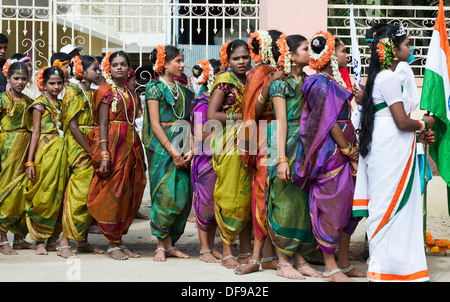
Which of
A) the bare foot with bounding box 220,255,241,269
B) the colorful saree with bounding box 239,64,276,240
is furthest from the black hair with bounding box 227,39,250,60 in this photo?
the bare foot with bounding box 220,255,241,269

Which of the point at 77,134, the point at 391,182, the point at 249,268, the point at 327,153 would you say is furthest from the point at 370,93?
the point at 77,134

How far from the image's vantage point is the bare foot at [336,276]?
A: 206 inches

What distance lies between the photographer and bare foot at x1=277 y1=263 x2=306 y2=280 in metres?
5.33

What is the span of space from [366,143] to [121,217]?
2582 mm

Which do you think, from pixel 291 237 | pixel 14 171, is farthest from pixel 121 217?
pixel 291 237

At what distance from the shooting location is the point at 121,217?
639 centimetres

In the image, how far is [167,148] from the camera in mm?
6133

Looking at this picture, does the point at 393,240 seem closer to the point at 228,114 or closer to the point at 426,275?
the point at 426,275

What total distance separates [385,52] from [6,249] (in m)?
4.09

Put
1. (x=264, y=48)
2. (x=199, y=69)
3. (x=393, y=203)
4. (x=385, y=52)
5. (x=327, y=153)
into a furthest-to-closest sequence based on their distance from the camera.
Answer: (x=199, y=69) < (x=264, y=48) < (x=327, y=153) < (x=385, y=52) < (x=393, y=203)

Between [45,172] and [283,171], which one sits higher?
[283,171]

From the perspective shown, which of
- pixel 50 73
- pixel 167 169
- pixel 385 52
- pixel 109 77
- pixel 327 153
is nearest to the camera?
pixel 385 52

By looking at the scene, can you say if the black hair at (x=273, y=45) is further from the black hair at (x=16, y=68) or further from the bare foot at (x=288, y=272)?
the black hair at (x=16, y=68)

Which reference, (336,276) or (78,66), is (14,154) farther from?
(336,276)
